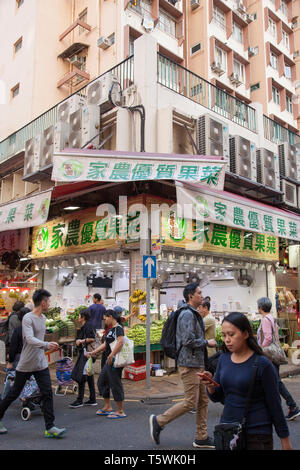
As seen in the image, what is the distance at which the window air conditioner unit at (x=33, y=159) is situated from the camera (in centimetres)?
1205

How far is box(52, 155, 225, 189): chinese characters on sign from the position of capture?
8.55 metres

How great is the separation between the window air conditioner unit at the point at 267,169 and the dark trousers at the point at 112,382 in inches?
363

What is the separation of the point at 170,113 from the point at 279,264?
8380mm

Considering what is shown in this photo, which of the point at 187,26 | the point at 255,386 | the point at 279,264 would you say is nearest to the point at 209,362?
the point at 255,386

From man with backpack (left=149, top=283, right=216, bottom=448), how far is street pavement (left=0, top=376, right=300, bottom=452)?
26 centimetres

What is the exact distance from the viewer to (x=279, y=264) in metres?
15.6

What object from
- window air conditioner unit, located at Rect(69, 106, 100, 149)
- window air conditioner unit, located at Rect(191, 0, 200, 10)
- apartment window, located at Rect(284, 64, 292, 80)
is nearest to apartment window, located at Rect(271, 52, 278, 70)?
apartment window, located at Rect(284, 64, 292, 80)

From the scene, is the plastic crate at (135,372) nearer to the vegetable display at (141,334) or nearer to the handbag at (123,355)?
the vegetable display at (141,334)

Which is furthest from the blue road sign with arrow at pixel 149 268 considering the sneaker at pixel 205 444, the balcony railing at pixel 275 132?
the balcony railing at pixel 275 132

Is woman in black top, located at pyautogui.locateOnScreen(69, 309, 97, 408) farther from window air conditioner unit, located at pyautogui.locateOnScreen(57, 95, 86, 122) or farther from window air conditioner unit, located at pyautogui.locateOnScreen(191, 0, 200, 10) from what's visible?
window air conditioner unit, located at pyautogui.locateOnScreen(191, 0, 200, 10)

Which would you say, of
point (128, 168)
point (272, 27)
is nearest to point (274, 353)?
point (128, 168)

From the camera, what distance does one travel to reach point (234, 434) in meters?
2.47

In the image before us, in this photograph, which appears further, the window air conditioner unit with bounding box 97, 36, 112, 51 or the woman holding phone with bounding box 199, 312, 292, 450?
the window air conditioner unit with bounding box 97, 36, 112, 51

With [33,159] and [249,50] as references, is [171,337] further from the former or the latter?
[249,50]
